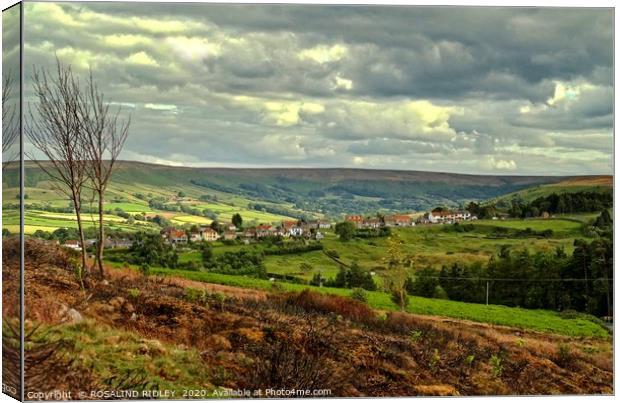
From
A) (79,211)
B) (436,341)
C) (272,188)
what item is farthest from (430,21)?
(79,211)

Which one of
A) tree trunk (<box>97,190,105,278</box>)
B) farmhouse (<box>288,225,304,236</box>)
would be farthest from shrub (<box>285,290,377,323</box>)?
tree trunk (<box>97,190,105,278</box>)

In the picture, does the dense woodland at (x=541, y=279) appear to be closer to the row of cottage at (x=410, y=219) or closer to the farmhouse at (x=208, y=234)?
the row of cottage at (x=410, y=219)

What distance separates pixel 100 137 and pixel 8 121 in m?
1.63

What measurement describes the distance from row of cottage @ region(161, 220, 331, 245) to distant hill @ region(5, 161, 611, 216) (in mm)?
328

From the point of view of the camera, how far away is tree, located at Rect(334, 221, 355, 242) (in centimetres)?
2017

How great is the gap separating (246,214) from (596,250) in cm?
672

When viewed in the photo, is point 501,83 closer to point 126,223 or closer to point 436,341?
point 436,341

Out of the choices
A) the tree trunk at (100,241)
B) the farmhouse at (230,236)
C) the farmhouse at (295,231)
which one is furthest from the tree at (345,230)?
the tree trunk at (100,241)

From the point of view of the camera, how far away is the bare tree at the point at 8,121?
18.4m

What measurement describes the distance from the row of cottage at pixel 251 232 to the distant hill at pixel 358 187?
33 centimetres

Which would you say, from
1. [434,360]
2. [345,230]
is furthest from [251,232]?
[434,360]

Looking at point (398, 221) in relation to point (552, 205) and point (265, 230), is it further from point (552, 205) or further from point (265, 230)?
point (552, 205)

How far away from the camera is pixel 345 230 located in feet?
66.4

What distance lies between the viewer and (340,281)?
65.1ft
